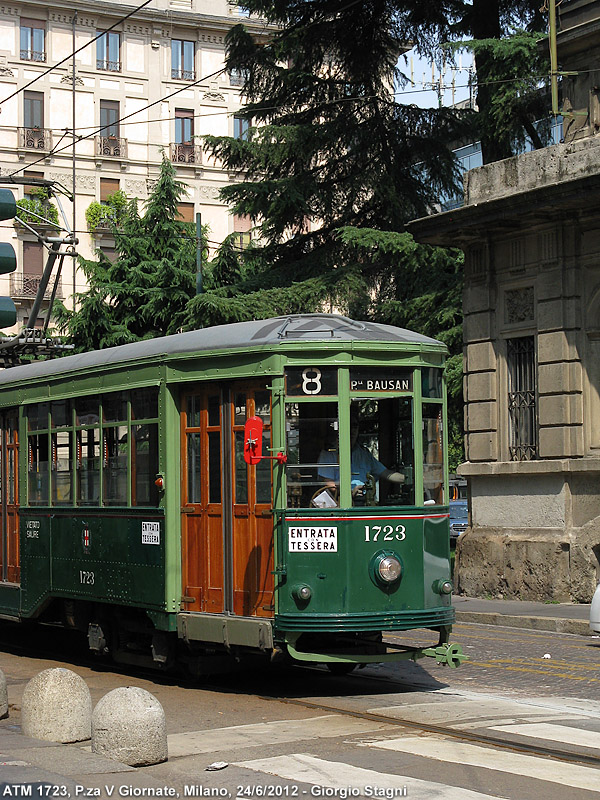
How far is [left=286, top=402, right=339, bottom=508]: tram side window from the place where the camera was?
448 inches

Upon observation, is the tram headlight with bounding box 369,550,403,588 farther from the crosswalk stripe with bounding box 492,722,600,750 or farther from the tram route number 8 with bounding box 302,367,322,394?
the crosswalk stripe with bounding box 492,722,600,750

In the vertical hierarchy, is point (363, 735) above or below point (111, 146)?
below

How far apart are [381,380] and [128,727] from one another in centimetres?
427

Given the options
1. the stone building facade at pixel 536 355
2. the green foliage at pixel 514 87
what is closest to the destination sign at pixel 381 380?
the stone building facade at pixel 536 355

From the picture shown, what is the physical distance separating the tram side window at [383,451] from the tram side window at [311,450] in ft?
0.60

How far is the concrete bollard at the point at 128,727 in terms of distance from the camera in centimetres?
847

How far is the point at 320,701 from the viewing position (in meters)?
11.3

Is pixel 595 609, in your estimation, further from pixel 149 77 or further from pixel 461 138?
pixel 149 77

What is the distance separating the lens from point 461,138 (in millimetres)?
29281

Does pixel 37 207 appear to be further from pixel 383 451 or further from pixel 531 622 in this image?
pixel 383 451

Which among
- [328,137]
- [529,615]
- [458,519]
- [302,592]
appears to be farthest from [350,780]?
[458,519]

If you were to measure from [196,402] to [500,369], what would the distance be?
→ 1036 centimetres

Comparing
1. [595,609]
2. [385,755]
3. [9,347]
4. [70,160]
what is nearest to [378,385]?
[385,755]

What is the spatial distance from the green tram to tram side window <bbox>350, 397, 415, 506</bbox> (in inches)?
0.5
